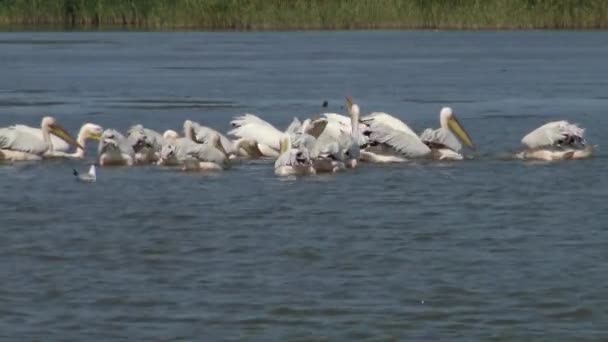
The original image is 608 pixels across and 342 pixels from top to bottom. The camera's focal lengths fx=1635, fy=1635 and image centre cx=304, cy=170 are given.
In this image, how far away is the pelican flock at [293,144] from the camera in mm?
13266

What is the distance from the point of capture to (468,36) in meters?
44.2

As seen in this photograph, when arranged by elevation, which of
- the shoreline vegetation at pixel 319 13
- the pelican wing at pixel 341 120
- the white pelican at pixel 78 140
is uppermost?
the pelican wing at pixel 341 120

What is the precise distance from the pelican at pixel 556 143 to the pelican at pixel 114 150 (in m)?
3.38

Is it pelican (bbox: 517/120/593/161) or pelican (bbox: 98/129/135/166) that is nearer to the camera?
pelican (bbox: 98/129/135/166)

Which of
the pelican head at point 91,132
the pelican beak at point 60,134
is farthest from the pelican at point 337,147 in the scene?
the pelican beak at point 60,134

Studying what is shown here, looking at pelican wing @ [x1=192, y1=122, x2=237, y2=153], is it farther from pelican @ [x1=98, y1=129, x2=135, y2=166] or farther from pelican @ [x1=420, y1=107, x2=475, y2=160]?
pelican @ [x1=420, y1=107, x2=475, y2=160]

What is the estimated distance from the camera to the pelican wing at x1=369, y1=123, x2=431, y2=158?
1380 cm

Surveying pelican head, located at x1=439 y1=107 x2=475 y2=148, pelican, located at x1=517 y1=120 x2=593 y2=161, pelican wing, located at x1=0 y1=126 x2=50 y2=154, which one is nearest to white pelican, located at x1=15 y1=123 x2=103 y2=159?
pelican wing, located at x1=0 y1=126 x2=50 y2=154

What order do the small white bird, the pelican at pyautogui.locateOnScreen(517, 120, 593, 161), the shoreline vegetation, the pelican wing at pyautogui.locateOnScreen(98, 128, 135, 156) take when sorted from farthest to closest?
the shoreline vegetation < the pelican at pyautogui.locateOnScreen(517, 120, 593, 161) < the pelican wing at pyautogui.locateOnScreen(98, 128, 135, 156) < the small white bird

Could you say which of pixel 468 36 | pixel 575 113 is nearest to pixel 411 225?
pixel 575 113

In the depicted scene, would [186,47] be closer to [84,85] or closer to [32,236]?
[84,85]

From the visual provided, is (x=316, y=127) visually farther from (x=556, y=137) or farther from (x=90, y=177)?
(x=90, y=177)

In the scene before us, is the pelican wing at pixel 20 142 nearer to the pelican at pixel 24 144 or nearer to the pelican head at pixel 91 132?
the pelican at pixel 24 144

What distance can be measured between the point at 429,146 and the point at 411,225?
4.04m
